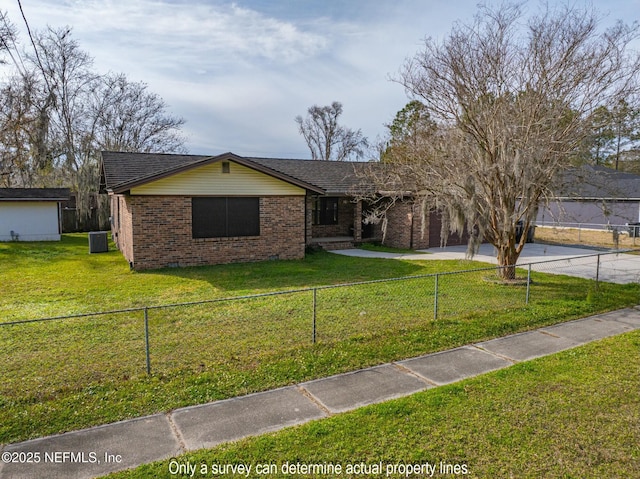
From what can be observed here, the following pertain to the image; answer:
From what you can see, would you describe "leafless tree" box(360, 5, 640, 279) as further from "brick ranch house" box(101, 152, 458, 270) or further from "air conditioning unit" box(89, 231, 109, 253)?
"air conditioning unit" box(89, 231, 109, 253)

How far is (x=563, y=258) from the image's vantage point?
13.3 metres

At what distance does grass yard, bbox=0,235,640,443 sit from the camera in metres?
4.89

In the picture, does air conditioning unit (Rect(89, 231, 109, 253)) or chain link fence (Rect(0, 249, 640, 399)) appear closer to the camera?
chain link fence (Rect(0, 249, 640, 399))

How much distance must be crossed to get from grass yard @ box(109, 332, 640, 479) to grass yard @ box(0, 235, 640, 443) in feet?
3.87

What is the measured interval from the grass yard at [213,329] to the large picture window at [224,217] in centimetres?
152

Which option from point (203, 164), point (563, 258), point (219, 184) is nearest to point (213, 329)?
point (203, 164)

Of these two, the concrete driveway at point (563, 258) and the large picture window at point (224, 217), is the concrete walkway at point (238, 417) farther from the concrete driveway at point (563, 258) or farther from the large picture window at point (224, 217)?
the large picture window at point (224, 217)

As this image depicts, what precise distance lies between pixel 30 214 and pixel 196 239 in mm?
11700

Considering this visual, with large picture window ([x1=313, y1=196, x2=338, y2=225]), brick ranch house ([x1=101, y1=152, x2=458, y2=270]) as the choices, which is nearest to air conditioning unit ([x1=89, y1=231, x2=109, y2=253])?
brick ranch house ([x1=101, y1=152, x2=458, y2=270])

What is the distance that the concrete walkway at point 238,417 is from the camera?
3717 mm

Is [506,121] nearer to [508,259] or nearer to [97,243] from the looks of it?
[508,259]

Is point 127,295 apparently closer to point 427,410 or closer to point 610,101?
point 427,410

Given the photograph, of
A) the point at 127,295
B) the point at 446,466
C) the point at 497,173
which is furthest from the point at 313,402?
the point at 497,173

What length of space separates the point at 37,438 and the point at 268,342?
10.3 ft
